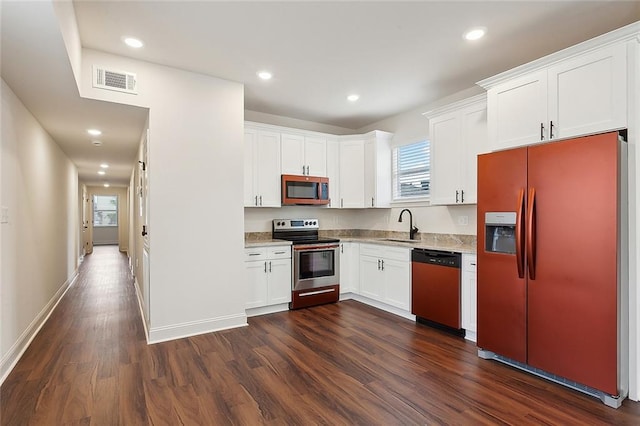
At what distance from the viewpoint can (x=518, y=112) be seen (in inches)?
110

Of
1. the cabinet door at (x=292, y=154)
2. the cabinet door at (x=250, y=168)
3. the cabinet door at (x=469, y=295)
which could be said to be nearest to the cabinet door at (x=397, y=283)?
the cabinet door at (x=469, y=295)

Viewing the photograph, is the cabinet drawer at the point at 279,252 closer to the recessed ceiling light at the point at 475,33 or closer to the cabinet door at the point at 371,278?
the cabinet door at the point at 371,278

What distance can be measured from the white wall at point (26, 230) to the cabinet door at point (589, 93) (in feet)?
14.3

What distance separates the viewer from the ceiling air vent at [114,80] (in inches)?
119

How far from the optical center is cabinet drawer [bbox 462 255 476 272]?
3.25 metres

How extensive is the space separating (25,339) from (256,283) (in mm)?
2273

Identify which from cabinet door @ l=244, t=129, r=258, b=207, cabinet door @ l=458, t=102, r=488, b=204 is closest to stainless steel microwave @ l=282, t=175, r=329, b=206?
cabinet door @ l=244, t=129, r=258, b=207

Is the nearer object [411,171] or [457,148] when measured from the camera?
[457,148]

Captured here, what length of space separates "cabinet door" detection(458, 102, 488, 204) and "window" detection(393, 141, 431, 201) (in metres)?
0.71

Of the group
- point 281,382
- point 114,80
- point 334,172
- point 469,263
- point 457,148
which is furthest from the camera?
point 334,172

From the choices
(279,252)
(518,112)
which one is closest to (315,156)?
(279,252)

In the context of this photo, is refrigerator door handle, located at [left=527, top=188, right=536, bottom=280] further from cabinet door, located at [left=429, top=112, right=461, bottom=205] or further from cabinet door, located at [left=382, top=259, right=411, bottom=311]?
cabinet door, located at [left=382, top=259, right=411, bottom=311]

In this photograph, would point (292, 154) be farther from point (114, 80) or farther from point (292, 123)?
point (114, 80)

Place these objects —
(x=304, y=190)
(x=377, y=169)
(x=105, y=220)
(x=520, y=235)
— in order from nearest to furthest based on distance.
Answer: (x=520, y=235), (x=304, y=190), (x=377, y=169), (x=105, y=220)
